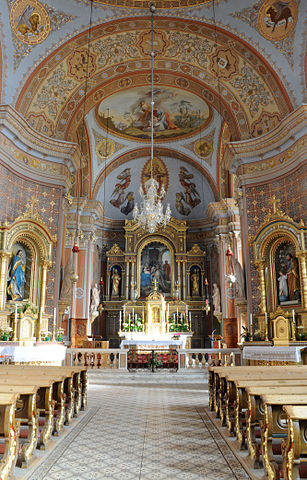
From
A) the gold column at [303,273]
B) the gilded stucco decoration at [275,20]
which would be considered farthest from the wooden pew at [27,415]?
the gilded stucco decoration at [275,20]

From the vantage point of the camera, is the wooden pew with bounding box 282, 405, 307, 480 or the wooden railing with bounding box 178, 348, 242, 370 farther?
the wooden railing with bounding box 178, 348, 242, 370

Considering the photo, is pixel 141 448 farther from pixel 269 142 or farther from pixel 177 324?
pixel 177 324

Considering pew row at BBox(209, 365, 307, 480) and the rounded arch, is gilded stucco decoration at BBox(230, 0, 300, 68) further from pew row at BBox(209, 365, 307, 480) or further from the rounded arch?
the rounded arch

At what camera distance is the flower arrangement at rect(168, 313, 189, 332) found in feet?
62.3

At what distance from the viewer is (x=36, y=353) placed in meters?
11.4

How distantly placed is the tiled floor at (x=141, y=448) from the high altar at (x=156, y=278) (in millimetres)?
13086

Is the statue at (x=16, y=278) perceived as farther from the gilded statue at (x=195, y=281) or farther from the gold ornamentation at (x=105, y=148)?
the gilded statue at (x=195, y=281)

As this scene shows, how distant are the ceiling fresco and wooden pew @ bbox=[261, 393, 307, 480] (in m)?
19.1

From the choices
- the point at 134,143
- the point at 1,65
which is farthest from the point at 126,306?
the point at 1,65

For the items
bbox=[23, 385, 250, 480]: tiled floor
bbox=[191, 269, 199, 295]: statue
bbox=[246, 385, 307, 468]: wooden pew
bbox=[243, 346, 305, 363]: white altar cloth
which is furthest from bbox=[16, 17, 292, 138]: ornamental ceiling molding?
bbox=[246, 385, 307, 468]: wooden pew

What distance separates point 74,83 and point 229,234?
9545mm

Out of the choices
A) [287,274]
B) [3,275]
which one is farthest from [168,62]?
[3,275]

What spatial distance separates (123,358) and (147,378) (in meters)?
1.11

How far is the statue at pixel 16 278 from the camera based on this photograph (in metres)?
12.2
